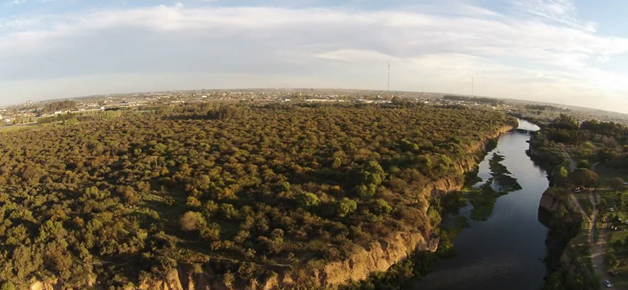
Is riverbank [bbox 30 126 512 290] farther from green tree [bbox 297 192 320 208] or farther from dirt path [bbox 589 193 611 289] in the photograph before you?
dirt path [bbox 589 193 611 289]

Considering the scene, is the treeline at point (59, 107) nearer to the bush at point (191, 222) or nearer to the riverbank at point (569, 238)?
the bush at point (191, 222)

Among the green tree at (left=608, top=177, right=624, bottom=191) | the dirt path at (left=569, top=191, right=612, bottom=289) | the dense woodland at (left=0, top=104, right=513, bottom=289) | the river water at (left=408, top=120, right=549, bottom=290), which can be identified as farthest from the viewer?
the green tree at (left=608, top=177, right=624, bottom=191)

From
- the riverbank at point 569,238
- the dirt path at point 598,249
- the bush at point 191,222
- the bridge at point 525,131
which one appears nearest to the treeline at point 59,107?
the bush at point 191,222

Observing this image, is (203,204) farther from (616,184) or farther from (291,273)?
(616,184)

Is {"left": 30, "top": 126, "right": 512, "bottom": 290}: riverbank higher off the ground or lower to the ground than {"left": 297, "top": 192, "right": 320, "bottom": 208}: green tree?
lower

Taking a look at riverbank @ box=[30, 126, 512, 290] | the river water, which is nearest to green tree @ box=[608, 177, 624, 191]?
the river water

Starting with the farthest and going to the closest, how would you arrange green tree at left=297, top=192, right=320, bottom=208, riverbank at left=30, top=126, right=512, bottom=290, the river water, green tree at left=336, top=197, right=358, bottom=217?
green tree at left=297, top=192, right=320, bottom=208 < green tree at left=336, top=197, right=358, bottom=217 < the river water < riverbank at left=30, top=126, right=512, bottom=290

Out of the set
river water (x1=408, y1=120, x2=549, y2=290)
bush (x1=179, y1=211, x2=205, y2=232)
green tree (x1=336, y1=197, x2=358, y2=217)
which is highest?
green tree (x1=336, y1=197, x2=358, y2=217)
